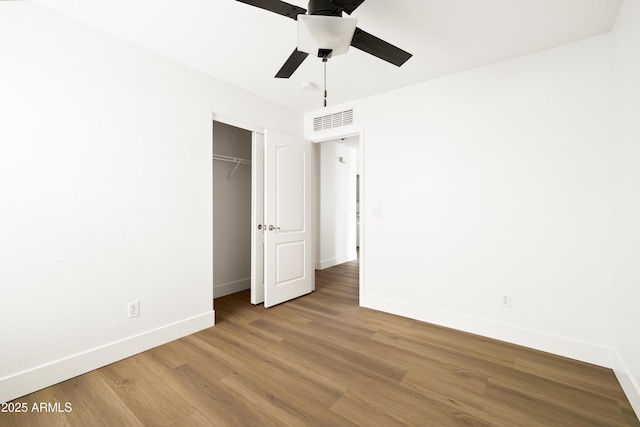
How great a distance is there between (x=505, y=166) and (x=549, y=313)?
1327 millimetres

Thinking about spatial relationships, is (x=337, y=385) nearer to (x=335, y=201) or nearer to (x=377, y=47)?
(x=377, y=47)

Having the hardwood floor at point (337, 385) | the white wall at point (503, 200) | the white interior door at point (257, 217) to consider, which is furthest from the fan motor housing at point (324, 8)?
the hardwood floor at point (337, 385)

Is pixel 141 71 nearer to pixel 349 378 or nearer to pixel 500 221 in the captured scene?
pixel 349 378

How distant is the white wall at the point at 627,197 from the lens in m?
1.67

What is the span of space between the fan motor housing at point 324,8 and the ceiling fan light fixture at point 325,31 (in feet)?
0.42

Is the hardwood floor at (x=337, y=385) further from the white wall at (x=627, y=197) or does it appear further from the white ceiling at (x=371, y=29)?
the white ceiling at (x=371, y=29)

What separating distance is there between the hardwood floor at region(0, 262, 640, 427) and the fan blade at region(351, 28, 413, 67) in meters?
2.24

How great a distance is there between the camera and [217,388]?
1860mm

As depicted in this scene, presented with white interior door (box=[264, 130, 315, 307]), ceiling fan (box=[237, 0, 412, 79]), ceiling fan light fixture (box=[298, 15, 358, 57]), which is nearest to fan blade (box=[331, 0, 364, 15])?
ceiling fan (box=[237, 0, 412, 79])

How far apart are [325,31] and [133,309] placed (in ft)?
8.27

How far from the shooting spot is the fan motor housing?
1.48 m

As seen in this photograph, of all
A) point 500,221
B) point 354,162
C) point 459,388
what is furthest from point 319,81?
point 354,162

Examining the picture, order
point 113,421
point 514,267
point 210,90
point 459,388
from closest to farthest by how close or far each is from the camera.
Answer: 1. point 113,421
2. point 459,388
3. point 514,267
4. point 210,90

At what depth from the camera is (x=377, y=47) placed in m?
1.76
